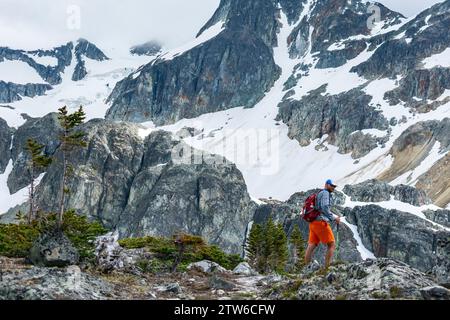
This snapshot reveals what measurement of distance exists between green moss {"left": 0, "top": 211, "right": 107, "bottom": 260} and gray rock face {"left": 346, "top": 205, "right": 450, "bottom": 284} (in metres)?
88.6

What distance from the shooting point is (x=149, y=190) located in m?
141

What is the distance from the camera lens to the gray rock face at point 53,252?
827 inches

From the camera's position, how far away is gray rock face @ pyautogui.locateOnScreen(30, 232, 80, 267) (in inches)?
827

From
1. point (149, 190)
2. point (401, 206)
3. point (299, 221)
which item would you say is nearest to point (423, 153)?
point (401, 206)

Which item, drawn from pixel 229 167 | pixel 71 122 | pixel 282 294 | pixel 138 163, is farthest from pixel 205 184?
pixel 282 294

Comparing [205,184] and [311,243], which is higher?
[205,184]

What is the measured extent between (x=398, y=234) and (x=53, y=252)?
100 meters

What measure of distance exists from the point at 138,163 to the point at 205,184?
31403mm

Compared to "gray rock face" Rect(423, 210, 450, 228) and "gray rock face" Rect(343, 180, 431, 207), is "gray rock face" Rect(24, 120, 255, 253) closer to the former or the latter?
"gray rock face" Rect(343, 180, 431, 207)

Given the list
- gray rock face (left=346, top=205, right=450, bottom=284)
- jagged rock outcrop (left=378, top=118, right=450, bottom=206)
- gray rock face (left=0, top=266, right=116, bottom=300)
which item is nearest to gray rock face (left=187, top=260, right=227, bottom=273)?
gray rock face (left=0, top=266, right=116, bottom=300)

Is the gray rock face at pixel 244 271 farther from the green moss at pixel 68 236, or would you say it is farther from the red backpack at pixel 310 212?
the red backpack at pixel 310 212

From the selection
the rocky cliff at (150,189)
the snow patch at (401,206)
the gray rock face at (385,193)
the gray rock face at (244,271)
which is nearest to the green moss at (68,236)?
the gray rock face at (244,271)

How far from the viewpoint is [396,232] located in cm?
11162
